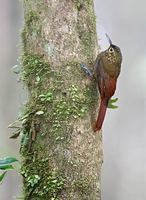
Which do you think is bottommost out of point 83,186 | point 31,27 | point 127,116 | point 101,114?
point 127,116

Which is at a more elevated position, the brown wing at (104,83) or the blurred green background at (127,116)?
the brown wing at (104,83)

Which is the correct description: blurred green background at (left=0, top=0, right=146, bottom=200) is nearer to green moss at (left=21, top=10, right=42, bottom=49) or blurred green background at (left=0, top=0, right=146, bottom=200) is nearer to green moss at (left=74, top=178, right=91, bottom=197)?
green moss at (left=21, top=10, right=42, bottom=49)

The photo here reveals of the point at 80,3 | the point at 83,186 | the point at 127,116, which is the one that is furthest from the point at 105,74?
the point at 127,116

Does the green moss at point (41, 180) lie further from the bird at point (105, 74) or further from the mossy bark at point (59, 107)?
the bird at point (105, 74)

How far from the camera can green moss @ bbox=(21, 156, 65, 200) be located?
203 cm

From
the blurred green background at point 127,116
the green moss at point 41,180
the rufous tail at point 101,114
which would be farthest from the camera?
the blurred green background at point 127,116

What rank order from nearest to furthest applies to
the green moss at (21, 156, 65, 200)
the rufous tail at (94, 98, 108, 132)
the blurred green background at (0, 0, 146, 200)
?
the green moss at (21, 156, 65, 200) → the rufous tail at (94, 98, 108, 132) → the blurred green background at (0, 0, 146, 200)

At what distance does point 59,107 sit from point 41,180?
30 centimetres

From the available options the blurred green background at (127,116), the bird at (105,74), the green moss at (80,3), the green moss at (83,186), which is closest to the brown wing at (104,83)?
the bird at (105,74)

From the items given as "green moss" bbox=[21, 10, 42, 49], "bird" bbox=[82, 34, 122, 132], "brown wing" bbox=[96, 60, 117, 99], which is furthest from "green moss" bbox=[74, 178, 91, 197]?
"green moss" bbox=[21, 10, 42, 49]

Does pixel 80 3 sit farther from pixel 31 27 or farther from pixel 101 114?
pixel 101 114

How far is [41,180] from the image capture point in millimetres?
2064

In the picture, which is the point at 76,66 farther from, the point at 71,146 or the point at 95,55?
the point at 71,146

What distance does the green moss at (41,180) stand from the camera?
2.03m
